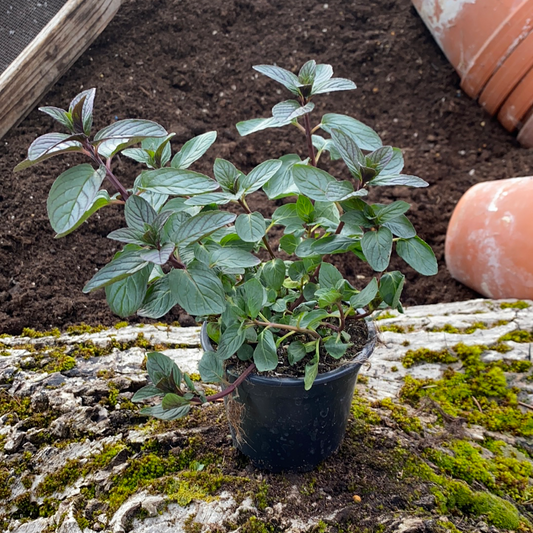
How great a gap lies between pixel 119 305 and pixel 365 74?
3.14 m

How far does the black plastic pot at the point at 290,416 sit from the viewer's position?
110 centimetres

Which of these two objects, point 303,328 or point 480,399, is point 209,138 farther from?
point 480,399

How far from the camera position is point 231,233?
112 cm

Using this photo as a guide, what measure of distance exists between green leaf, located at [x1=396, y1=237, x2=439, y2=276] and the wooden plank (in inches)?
97.6

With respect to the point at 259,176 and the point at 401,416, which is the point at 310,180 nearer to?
the point at 259,176

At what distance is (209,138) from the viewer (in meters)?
1.07

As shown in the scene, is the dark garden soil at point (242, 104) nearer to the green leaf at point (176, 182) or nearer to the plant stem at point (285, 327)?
the plant stem at point (285, 327)

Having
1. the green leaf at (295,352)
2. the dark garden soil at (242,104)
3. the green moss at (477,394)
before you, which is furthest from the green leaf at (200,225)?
the dark garden soil at (242,104)

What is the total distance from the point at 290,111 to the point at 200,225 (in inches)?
12.6

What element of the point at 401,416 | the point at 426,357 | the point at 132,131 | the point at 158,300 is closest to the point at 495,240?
the point at 426,357

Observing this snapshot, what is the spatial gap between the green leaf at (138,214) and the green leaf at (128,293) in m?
0.08

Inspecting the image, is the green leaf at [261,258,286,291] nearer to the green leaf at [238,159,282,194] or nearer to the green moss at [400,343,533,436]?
the green leaf at [238,159,282,194]

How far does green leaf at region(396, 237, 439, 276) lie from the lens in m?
1.00

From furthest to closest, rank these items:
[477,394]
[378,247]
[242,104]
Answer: [242,104] < [477,394] < [378,247]
